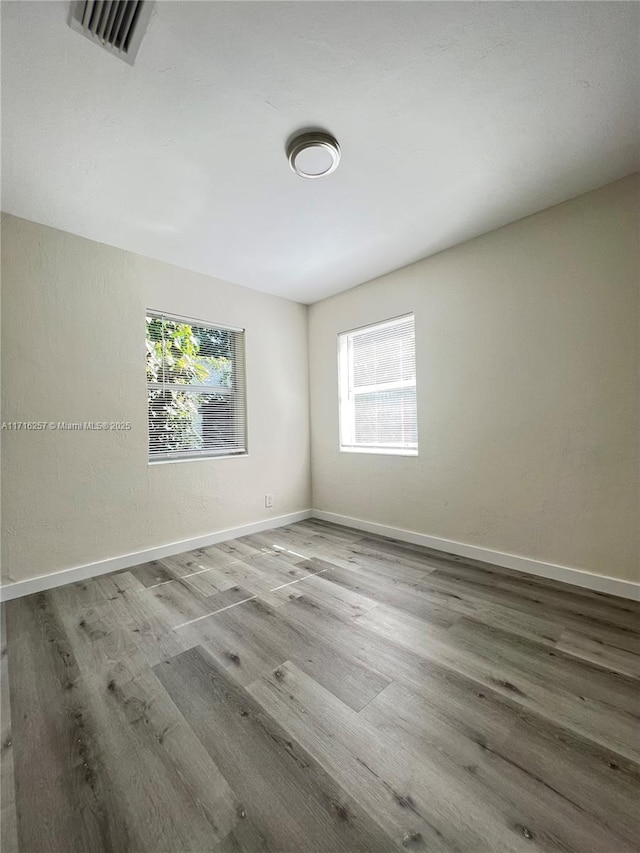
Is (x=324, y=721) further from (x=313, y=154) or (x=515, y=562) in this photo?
(x=313, y=154)

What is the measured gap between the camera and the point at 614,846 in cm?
91

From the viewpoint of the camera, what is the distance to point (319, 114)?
1.68 metres

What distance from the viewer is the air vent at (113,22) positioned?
4.04ft

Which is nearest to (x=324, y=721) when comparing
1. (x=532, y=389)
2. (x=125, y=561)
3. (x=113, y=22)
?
(x=125, y=561)

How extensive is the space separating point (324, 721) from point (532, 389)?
243cm

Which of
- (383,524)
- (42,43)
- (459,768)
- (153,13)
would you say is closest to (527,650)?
(459,768)

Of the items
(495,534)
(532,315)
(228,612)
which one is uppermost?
(532,315)

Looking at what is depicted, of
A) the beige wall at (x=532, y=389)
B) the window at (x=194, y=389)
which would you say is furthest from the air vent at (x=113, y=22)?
the beige wall at (x=532, y=389)

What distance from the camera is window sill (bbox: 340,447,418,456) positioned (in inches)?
134

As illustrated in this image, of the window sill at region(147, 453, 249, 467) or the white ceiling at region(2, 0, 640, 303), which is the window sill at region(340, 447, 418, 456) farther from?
the white ceiling at region(2, 0, 640, 303)

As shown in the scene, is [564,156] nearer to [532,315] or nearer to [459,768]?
[532,315]

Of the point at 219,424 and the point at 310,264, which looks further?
the point at 219,424

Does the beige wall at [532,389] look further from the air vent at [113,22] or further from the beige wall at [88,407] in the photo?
the air vent at [113,22]

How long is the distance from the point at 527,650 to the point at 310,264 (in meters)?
3.23
